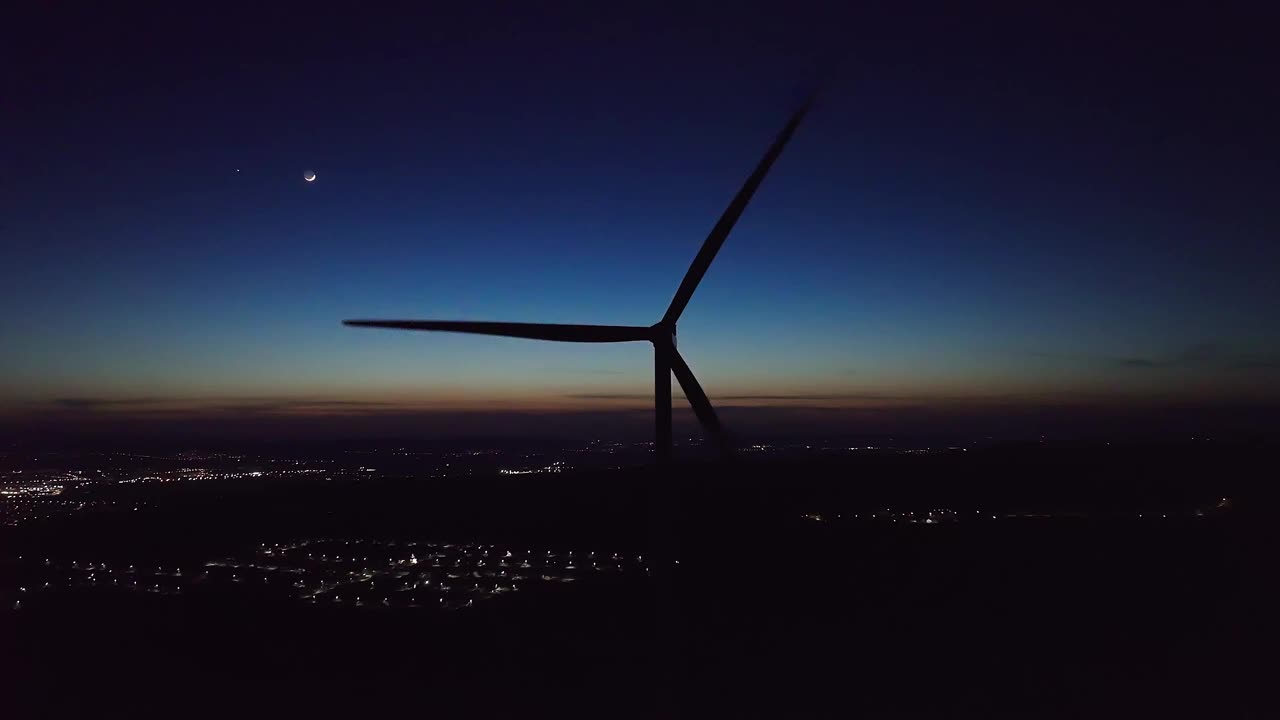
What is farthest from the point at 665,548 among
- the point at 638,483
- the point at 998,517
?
the point at 638,483

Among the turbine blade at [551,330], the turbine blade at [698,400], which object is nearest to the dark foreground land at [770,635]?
the turbine blade at [698,400]

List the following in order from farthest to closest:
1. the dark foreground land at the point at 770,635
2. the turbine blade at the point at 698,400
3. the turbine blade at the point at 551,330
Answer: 1. the dark foreground land at the point at 770,635
2. the turbine blade at the point at 551,330
3. the turbine blade at the point at 698,400

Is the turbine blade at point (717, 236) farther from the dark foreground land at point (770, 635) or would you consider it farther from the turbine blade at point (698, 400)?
the dark foreground land at point (770, 635)

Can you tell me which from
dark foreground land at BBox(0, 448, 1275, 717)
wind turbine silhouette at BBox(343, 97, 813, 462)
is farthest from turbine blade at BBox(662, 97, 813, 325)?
dark foreground land at BBox(0, 448, 1275, 717)

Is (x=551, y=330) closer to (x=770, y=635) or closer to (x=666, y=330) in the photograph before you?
(x=666, y=330)

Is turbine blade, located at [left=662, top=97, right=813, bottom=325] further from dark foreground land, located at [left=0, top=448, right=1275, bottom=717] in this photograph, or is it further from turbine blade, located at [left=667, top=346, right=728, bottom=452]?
dark foreground land, located at [left=0, top=448, right=1275, bottom=717]

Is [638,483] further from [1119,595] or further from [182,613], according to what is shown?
[1119,595]

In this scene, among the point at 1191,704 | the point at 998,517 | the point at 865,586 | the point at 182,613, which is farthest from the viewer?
the point at 998,517

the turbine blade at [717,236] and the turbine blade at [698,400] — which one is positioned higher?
the turbine blade at [717,236]
